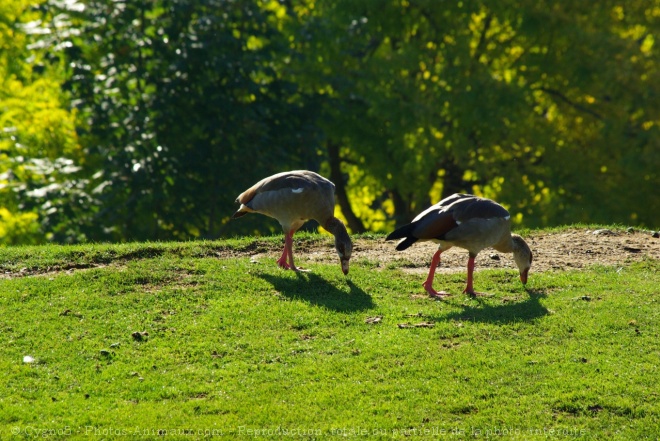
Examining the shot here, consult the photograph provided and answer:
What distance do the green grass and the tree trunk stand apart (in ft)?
49.9

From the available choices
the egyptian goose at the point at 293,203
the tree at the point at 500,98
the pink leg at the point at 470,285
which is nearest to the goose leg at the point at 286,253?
the egyptian goose at the point at 293,203

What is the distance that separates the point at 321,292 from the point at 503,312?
225cm

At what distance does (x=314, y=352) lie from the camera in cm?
955

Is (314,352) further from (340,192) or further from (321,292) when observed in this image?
(340,192)

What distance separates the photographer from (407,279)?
1220 centimetres

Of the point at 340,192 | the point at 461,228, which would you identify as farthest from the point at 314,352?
the point at 340,192

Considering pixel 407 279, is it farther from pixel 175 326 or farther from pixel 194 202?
pixel 194 202

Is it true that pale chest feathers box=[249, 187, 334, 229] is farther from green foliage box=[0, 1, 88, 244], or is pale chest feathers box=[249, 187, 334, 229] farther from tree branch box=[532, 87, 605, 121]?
tree branch box=[532, 87, 605, 121]

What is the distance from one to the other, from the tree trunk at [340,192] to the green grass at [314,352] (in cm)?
1521

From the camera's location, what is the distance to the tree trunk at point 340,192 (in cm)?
2823

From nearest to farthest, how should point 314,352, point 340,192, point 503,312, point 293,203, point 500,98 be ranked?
point 314,352
point 503,312
point 293,203
point 500,98
point 340,192

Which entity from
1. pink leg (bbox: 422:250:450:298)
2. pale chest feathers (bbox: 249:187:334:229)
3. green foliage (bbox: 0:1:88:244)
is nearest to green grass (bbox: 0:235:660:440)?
pink leg (bbox: 422:250:450:298)

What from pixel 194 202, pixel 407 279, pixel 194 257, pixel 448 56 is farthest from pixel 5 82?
pixel 407 279

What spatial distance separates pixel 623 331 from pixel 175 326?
16.1 feet
